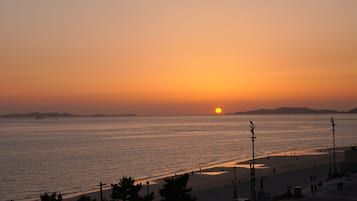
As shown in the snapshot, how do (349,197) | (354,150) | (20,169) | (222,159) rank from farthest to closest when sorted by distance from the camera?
(222,159), (20,169), (354,150), (349,197)

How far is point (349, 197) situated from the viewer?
3319cm

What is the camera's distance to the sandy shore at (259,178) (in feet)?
162

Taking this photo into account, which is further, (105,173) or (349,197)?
(105,173)

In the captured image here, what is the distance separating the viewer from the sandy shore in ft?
162

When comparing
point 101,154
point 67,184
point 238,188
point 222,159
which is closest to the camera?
point 238,188

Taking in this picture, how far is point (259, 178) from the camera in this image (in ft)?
208

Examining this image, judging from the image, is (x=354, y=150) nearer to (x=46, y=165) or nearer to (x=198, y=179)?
(x=198, y=179)

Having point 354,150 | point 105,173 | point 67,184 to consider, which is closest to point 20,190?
point 67,184

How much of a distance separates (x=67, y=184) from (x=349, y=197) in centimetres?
3944

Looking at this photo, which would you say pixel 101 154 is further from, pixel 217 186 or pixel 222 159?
pixel 217 186

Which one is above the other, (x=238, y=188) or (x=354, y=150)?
(x=354, y=150)

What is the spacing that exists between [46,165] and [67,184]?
22.1 meters

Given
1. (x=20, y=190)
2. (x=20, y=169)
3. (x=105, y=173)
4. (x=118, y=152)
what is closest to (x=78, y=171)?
(x=105, y=173)

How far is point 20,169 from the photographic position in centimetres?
7681
